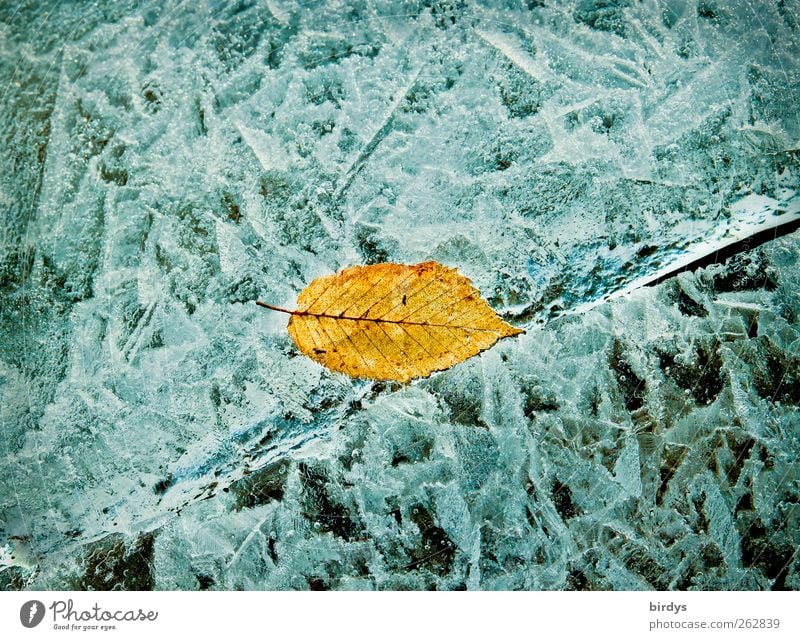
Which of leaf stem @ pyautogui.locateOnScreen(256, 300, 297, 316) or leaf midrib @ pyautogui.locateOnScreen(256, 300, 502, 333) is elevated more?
leaf stem @ pyautogui.locateOnScreen(256, 300, 297, 316)

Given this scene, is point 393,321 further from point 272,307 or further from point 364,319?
Answer: point 272,307

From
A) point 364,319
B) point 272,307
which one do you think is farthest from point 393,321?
point 272,307

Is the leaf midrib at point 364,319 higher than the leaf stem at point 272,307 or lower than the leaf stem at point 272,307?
lower

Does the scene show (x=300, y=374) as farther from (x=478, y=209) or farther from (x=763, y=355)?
(x=763, y=355)
